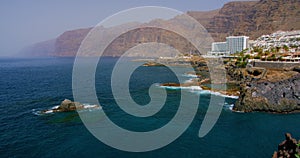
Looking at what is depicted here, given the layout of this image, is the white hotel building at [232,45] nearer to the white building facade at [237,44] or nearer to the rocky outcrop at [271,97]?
the white building facade at [237,44]

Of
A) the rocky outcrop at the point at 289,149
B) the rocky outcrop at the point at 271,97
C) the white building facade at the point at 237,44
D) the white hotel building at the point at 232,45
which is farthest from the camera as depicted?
the white hotel building at the point at 232,45

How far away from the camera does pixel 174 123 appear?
1172 inches

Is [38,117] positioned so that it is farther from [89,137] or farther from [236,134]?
[236,134]

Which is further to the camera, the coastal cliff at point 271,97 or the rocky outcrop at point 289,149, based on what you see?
the coastal cliff at point 271,97

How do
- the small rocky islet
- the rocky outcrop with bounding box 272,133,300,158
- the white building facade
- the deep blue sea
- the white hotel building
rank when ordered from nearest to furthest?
the rocky outcrop with bounding box 272,133,300,158
the deep blue sea
the small rocky islet
the white building facade
the white hotel building

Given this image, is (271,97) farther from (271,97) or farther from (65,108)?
(65,108)

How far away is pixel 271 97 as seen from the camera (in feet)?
117

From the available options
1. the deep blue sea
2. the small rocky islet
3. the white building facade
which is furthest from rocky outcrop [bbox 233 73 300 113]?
the white building facade

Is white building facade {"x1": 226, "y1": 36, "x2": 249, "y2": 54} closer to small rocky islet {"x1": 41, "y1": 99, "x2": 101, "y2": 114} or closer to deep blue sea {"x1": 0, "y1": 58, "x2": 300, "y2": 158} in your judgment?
deep blue sea {"x1": 0, "y1": 58, "x2": 300, "y2": 158}

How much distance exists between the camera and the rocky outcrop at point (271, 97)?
1371 inches

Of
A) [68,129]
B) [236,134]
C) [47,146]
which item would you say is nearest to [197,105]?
[236,134]

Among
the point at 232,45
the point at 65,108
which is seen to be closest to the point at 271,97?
the point at 65,108

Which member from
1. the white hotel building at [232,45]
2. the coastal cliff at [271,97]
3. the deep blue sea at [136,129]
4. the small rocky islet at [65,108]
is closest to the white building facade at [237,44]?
the white hotel building at [232,45]

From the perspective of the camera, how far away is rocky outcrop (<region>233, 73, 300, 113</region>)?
3481 centimetres
